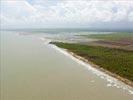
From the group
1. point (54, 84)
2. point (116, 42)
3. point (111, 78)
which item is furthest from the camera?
point (116, 42)

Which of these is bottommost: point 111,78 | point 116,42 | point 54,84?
point 54,84

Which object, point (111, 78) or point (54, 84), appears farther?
point (111, 78)

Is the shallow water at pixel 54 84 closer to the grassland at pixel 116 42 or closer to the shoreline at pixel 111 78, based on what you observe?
the shoreline at pixel 111 78

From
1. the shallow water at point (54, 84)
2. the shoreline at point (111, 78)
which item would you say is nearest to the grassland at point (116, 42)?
the shoreline at point (111, 78)

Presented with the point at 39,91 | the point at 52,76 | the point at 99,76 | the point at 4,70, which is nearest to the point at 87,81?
the point at 99,76

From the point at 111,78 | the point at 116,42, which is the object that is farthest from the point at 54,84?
the point at 116,42

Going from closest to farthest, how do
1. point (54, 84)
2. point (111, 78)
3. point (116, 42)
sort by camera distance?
point (54, 84)
point (111, 78)
point (116, 42)

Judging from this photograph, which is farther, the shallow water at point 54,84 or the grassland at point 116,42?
the grassland at point 116,42

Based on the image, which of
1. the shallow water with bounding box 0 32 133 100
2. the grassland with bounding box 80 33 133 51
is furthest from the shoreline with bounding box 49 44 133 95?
the grassland with bounding box 80 33 133 51

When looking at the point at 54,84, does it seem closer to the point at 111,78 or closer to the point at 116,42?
the point at 111,78

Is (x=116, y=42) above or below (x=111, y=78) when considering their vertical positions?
above

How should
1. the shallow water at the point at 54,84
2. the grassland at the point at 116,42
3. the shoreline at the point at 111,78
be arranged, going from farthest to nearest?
the grassland at the point at 116,42 < the shoreline at the point at 111,78 < the shallow water at the point at 54,84

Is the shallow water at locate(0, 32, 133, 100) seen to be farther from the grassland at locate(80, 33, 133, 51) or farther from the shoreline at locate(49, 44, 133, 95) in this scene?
the grassland at locate(80, 33, 133, 51)
